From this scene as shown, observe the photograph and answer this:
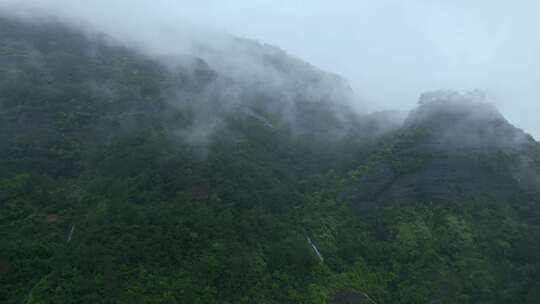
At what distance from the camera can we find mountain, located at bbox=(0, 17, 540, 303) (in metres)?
48.8

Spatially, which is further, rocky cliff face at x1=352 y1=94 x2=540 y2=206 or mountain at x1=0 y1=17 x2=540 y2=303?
rocky cliff face at x1=352 y1=94 x2=540 y2=206

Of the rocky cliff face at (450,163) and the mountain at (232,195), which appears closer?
→ the mountain at (232,195)

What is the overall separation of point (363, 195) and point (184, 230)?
80.8 ft

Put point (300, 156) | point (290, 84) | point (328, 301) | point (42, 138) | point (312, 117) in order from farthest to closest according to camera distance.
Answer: point (290, 84), point (312, 117), point (300, 156), point (42, 138), point (328, 301)

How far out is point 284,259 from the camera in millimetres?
54562

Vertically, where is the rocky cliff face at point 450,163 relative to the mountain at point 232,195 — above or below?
above

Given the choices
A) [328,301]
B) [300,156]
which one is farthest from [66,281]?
[300,156]

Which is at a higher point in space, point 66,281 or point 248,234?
point 248,234

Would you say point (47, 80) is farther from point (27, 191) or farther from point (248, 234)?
point (248, 234)

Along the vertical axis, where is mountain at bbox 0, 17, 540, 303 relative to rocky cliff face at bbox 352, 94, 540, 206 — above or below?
below

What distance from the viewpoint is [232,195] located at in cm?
6147

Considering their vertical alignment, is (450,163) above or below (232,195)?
above

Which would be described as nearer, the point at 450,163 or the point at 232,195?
the point at 232,195

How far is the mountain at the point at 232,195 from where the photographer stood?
48.8 metres
